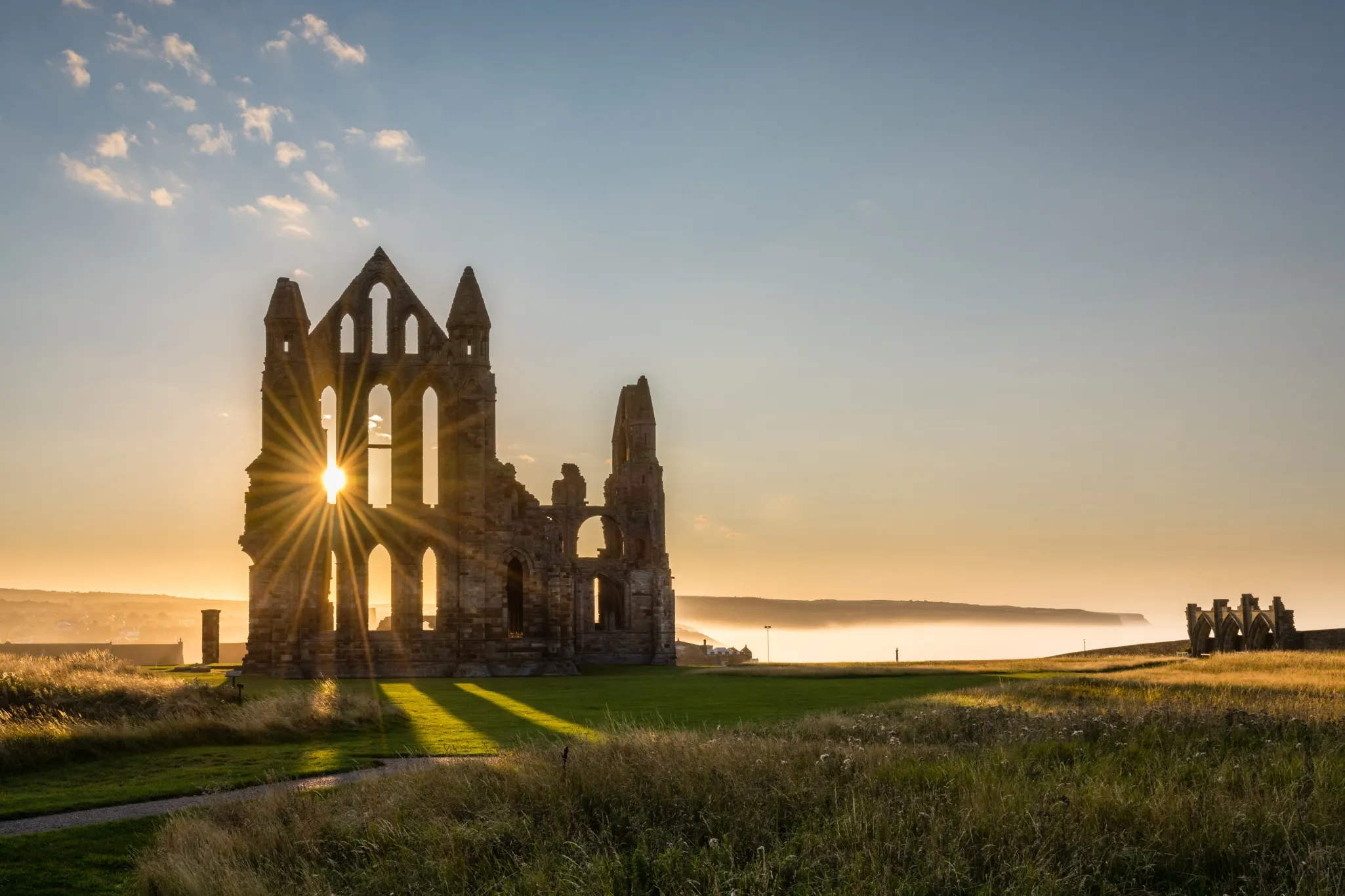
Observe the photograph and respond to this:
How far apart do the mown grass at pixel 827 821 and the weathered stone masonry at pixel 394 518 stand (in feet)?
82.7

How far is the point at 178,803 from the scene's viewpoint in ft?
44.7

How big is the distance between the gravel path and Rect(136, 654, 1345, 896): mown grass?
1075 millimetres

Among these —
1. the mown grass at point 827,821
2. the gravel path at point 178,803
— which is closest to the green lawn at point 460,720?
the gravel path at point 178,803

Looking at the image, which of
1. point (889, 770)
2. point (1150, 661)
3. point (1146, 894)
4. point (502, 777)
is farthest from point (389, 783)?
point (1150, 661)

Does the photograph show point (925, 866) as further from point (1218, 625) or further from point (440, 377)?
point (1218, 625)

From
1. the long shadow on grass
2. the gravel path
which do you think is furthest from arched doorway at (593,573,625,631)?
the gravel path

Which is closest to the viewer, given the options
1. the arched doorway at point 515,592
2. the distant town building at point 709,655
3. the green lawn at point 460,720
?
the green lawn at point 460,720

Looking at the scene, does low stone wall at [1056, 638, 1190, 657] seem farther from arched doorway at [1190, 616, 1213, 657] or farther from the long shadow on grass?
the long shadow on grass

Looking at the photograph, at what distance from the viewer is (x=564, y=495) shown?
5356cm

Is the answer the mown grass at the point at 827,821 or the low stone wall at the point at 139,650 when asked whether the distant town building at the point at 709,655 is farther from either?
the mown grass at the point at 827,821

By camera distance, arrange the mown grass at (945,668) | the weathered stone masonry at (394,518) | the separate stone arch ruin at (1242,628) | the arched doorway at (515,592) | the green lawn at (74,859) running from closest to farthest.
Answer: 1. the green lawn at (74,859)
2. the mown grass at (945,668)
3. the weathered stone masonry at (394,518)
4. the separate stone arch ruin at (1242,628)
5. the arched doorway at (515,592)

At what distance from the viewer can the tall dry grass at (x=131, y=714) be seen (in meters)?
17.3

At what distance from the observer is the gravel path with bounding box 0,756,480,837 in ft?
40.8

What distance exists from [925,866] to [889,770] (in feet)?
10.2
